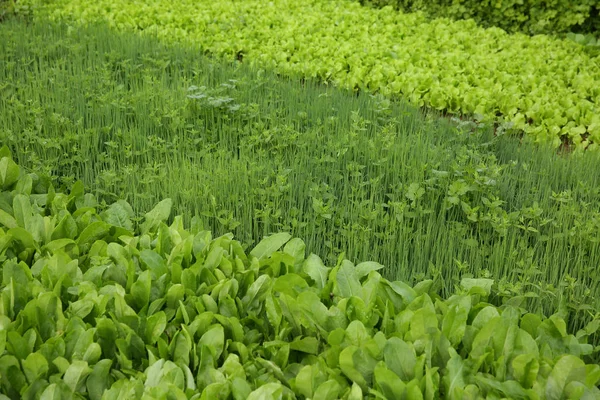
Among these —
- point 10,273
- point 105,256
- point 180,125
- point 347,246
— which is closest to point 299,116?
point 180,125

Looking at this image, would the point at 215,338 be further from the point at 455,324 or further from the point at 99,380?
the point at 455,324

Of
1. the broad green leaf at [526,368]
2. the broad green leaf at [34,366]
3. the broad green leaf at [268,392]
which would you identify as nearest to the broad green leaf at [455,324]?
the broad green leaf at [526,368]

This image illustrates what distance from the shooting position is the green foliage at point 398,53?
200 inches

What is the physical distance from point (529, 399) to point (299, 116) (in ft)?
9.75

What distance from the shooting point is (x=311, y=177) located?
3.53 metres

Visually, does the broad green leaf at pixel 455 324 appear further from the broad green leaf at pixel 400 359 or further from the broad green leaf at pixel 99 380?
the broad green leaf at pixel 99 380

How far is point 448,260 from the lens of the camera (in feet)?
9.49

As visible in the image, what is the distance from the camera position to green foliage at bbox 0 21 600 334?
2.81 metres

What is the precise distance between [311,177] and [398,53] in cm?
326

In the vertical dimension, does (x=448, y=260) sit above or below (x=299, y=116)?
below

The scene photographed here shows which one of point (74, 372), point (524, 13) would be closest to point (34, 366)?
point (74, 372)

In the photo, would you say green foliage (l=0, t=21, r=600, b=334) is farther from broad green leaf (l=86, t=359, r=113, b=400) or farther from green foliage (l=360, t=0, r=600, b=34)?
green foliage (l=360, t=0, r=600, b=34)

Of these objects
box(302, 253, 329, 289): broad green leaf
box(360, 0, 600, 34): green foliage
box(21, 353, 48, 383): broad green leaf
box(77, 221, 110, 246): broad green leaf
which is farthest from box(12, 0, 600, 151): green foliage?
box(21, 353, 48, 383): broad green leaf

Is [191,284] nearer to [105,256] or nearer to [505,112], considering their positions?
[105,256]
